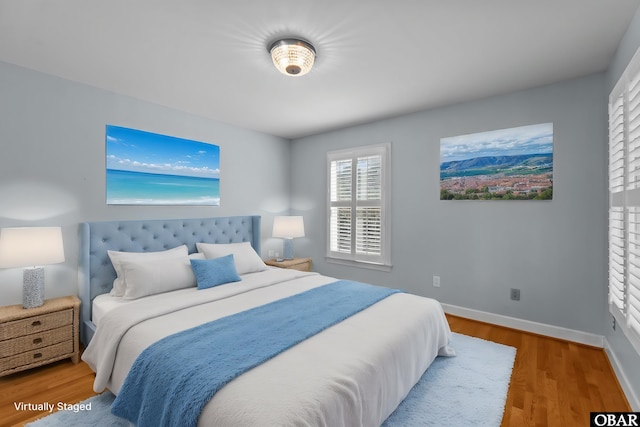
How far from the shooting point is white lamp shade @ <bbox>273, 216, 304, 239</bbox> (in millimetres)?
4516

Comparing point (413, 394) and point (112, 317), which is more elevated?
point (112, 317)

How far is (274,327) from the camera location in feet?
6.40

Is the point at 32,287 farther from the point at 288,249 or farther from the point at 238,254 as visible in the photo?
the point at 288,249

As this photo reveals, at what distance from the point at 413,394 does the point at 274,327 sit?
43.1 inches

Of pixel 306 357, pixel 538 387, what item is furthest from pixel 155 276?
pixel 538 387

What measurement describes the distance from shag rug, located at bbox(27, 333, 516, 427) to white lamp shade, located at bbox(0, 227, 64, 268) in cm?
116

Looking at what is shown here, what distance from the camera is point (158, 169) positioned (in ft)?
11.4

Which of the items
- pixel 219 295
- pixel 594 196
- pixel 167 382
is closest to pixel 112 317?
pixel 219 295

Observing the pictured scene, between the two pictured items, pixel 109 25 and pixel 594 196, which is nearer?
pixel 109 25

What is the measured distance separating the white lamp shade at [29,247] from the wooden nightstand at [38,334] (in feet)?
1.31

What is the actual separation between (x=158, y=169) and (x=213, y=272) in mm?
1426

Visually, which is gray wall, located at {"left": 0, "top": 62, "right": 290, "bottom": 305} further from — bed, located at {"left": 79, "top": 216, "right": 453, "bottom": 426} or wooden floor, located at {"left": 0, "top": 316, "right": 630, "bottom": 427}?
wooden floor, located at {"left": 0, "top": 316, "right": 630, "bottom": 427}

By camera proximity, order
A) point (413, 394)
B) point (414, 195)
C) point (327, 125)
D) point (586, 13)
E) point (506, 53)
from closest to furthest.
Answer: point (586, 13) → point (413, 394) → point (506, 53) → point (414, 195) → point (327, 125)

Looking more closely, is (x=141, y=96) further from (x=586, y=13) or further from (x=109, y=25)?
(x=586, y=13)
